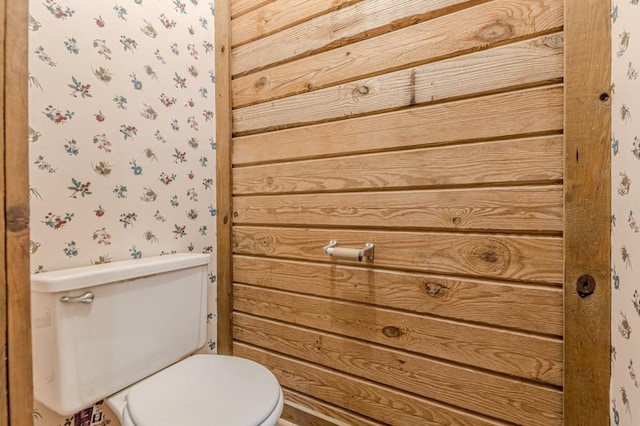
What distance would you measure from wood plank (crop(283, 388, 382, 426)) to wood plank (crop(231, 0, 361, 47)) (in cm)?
145

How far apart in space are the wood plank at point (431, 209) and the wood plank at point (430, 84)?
287 mm

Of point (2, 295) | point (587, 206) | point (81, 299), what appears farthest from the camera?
point (81, 299)

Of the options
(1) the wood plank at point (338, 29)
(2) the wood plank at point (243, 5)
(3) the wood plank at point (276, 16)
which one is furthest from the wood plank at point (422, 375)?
(2) the wood plank at point (243, 5)

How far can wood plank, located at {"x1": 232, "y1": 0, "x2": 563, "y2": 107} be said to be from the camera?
875 mm

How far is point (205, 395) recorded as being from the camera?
3.05 ft

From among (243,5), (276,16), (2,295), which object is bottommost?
(2,295)

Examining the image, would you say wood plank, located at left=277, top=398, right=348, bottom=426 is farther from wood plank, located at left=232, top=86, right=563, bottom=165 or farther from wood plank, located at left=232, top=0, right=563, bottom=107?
wood plank, located at left=232, top=0, right=563, bottom=107

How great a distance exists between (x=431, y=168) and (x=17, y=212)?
0.98 metres

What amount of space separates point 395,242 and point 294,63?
793mm

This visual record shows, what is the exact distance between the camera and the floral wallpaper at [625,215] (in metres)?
0.64

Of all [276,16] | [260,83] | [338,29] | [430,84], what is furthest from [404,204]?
[276,16]

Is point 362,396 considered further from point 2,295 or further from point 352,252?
point 2,295

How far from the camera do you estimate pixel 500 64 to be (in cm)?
90

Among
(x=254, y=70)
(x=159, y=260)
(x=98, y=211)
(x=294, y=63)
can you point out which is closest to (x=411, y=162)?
(x=294, y=63)
